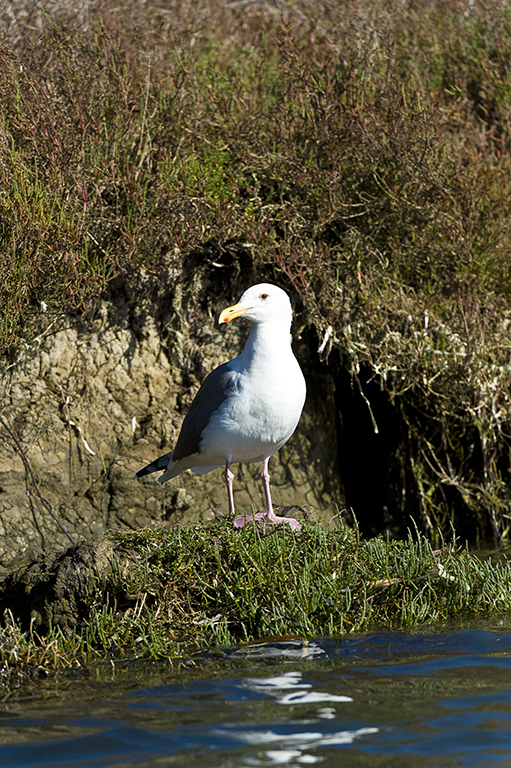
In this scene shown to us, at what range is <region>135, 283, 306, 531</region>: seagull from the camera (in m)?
4.88

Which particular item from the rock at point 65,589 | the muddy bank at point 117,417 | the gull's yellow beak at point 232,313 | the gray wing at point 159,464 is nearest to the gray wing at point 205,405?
the gray wing at point 159,464

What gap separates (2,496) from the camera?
6.17 metres

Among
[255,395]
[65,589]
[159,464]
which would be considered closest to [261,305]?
[255,395]

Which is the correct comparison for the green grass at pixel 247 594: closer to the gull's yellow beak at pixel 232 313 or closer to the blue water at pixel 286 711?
the blue water at pixel 286 711

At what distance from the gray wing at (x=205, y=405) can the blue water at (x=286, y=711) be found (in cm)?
161

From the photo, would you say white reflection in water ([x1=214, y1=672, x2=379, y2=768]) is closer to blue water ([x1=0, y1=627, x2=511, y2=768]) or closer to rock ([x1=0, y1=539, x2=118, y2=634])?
blue water ([x1=0, y1=627, x2=511, y2=768])

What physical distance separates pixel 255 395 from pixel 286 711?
7.12ft

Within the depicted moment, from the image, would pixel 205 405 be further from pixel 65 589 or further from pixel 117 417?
pixel 117 417

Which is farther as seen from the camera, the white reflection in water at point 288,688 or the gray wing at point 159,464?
the gray wing at point 159,464

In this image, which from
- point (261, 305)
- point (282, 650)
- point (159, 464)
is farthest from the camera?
point (159, 464)

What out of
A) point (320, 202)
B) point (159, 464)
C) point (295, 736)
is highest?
point (320, 202)

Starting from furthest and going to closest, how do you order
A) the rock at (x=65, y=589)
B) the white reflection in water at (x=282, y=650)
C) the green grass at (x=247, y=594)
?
the rock at (x=65, y=589)
the green grass at (x=247, y=594)
the white reflection in water at (x=282, y=650)

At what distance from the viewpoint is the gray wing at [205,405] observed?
16.5 feet

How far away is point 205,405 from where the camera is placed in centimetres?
517
